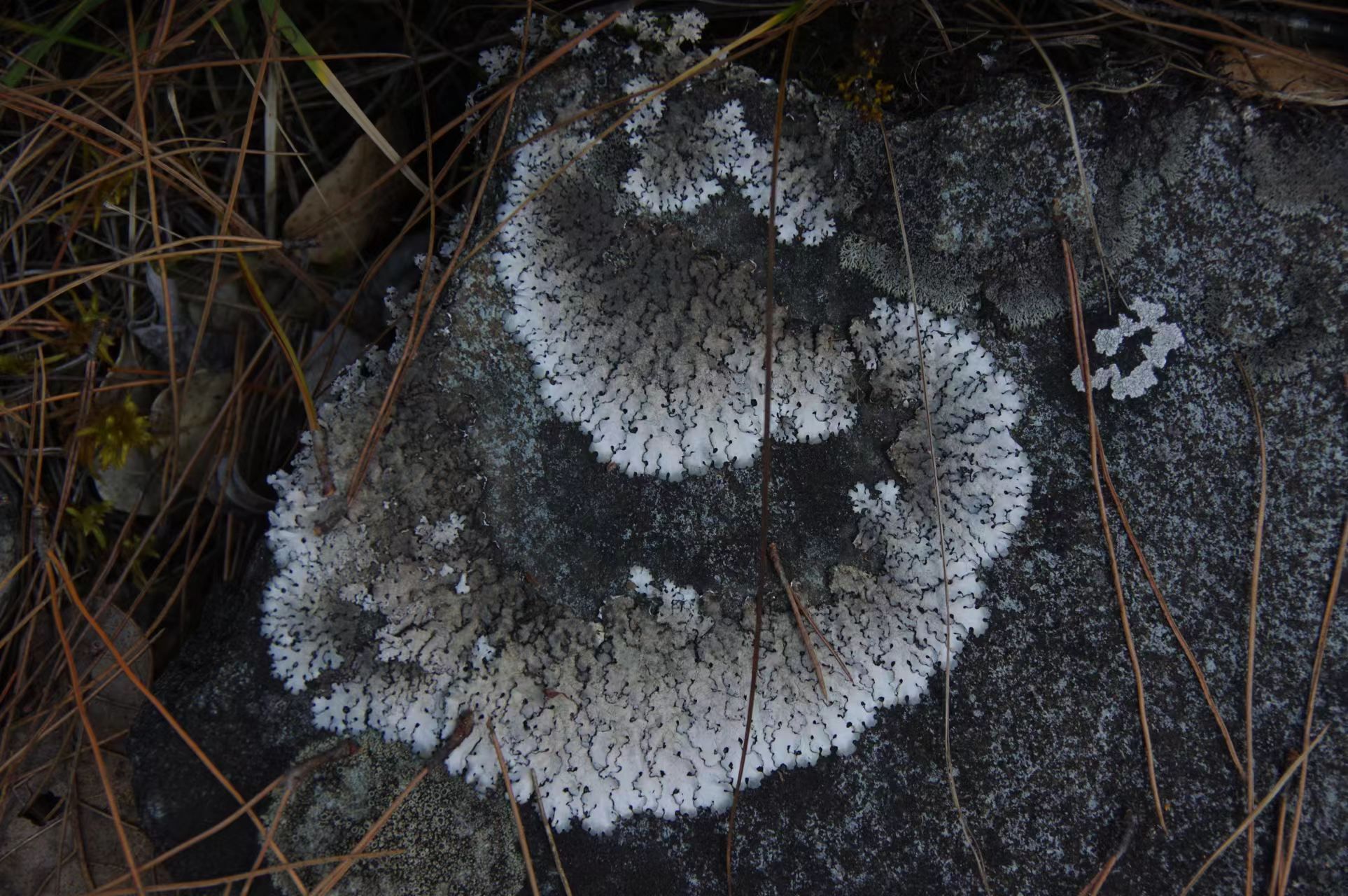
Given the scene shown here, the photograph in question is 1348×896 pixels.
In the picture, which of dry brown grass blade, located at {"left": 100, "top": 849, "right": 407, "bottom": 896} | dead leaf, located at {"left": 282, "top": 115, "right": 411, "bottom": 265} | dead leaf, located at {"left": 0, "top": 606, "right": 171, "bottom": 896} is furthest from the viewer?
dead leaf, located at {"left": 282, "top": 115, "right": 411, "bottom": 265}

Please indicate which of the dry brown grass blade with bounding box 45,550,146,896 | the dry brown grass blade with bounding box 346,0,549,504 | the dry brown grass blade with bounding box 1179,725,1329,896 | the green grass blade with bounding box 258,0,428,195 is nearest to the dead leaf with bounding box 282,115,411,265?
the green grass blade with bounding box 258,0,428,195

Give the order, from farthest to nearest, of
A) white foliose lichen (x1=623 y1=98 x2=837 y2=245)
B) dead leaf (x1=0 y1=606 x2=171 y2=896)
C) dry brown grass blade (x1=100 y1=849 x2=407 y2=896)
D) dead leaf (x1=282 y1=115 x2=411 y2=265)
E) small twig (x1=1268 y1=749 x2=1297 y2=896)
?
dead leaf (x1=282 y1=115 x2=411 y2=265) → dead leaf (x1=0 y1=606 x2=171 y2=896) → white foliose lichen (x1=623 y1=98 x2=837 y2=245) → dry brown grass blade (x1=100 y1=849 x2=407 y2=896) → small twig (x1=1268 y1=749 x2=1297 y2=896)

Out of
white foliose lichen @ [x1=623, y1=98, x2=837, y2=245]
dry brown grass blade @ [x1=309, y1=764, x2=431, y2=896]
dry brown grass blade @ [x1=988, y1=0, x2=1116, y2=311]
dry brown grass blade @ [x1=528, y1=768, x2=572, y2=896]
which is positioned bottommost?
dry brown grass blade @ [x1=309, y1=764, x2=431, y2=896]

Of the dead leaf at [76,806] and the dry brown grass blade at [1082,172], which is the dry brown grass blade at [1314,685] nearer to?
the dry brown grass blade at [1082,172]

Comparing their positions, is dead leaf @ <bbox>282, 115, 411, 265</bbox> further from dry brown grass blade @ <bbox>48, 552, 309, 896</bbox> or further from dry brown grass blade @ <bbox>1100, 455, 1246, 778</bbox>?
dry brown grass blade @ <bbox>1100, 455, 1246, 778</bbox>

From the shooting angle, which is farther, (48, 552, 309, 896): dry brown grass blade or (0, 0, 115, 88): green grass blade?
(0, 0, 115, 88): green grass blade

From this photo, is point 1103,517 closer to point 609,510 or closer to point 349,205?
point 609,510

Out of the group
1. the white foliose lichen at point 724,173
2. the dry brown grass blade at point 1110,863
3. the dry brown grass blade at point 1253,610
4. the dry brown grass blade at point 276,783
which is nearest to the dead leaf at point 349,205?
the white foliose lichen at point 724,173
